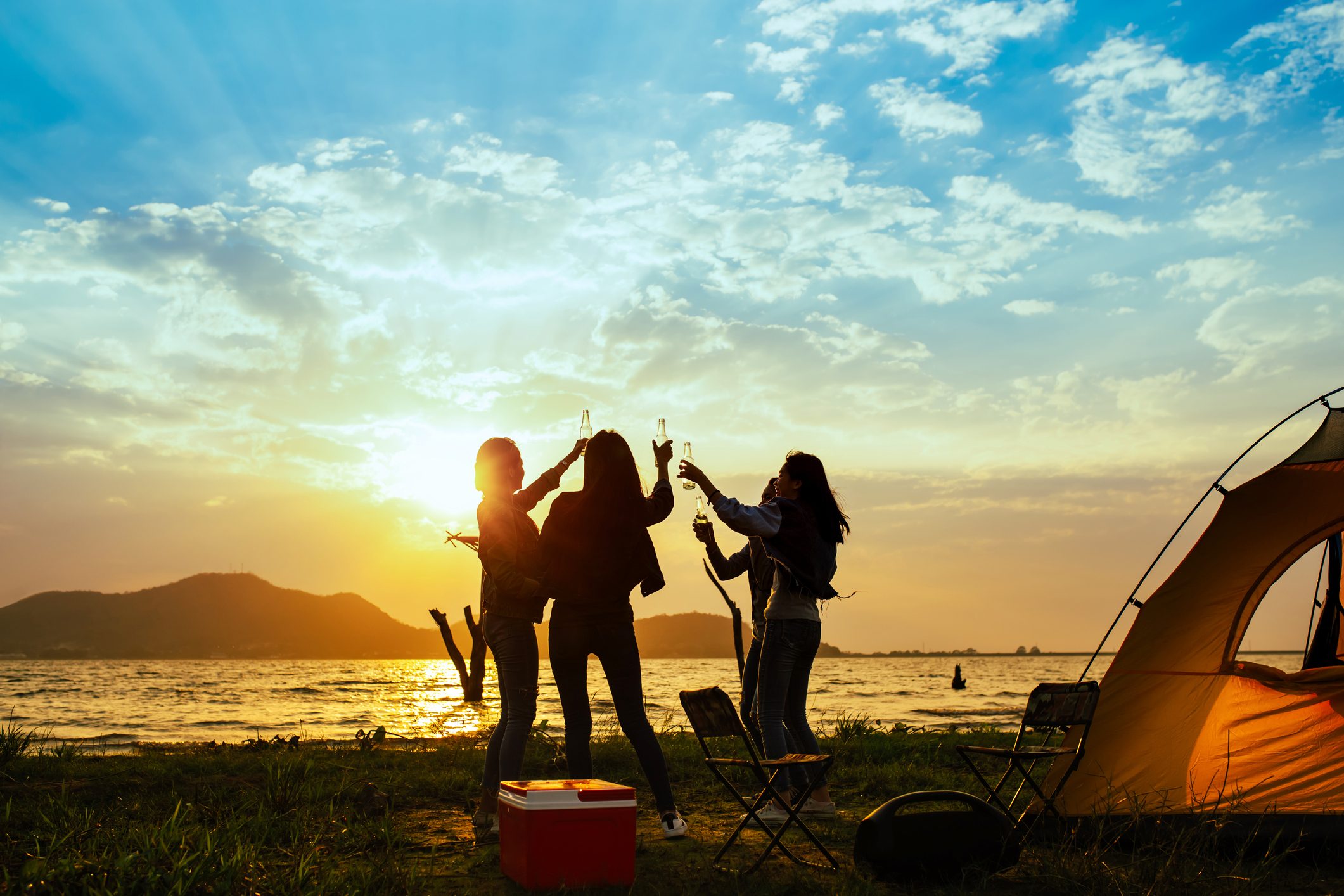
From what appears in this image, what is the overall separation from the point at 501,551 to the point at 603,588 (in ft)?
2.19

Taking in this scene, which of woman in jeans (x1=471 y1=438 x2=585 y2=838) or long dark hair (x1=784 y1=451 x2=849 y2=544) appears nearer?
woman in jeans (x1=471 y1=438 x2=585 y2=838)

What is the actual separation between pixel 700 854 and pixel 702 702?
909mm

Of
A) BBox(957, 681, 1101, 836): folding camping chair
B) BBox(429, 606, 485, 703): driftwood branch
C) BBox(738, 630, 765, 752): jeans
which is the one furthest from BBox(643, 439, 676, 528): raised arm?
BBox(429, 606, 485, 703): driftwood branch

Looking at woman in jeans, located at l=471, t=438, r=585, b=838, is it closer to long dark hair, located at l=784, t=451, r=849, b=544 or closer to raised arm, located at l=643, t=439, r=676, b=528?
raised arm, located at l=643, t=439, r=676, b=528

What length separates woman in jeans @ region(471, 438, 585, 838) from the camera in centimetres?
462

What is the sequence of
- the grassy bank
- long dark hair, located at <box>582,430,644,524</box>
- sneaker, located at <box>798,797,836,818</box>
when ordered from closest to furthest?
1. the grassy bank
2. long dark hair, located at <box>582,430,644,524</box>
3. sneaker, located at <box>798,797,836,818</box>

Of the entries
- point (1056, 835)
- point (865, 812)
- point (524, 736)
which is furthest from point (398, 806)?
point (1056, 835)

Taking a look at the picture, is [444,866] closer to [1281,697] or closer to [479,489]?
[479,489]

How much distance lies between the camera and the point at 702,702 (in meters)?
4.07

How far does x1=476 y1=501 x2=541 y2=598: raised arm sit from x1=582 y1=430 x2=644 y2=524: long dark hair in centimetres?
49

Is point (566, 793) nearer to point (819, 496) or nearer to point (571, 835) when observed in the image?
point (571, 835)

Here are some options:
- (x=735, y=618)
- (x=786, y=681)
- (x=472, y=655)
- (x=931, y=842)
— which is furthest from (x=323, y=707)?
(x=931, y=842)

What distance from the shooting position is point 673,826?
14.8 feet

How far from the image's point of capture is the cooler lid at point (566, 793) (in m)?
3.63
